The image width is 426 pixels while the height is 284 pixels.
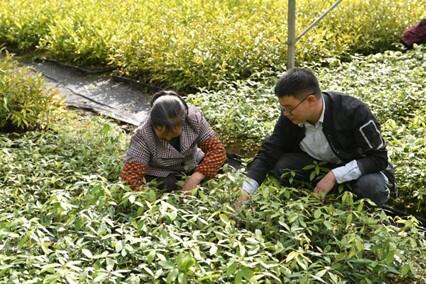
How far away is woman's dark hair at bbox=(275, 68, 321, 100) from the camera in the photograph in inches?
137

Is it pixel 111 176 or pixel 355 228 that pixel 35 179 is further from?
pixel 355 228

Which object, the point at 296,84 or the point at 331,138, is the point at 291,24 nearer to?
the point at 331,138

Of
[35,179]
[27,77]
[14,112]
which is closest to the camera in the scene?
[35,179]

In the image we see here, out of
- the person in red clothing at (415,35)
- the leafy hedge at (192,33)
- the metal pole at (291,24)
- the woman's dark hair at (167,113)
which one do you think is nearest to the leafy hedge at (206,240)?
the woman's dark hair at (167,113)

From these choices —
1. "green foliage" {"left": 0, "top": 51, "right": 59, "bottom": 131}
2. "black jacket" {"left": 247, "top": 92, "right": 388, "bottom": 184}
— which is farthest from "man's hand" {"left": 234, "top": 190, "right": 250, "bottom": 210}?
"green foliage" {"left": 0, "top": 51, "right": 59, "bottom": 131}

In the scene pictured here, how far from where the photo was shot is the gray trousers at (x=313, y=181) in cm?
364

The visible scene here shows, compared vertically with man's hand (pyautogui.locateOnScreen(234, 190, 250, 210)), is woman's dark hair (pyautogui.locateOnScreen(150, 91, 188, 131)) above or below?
above

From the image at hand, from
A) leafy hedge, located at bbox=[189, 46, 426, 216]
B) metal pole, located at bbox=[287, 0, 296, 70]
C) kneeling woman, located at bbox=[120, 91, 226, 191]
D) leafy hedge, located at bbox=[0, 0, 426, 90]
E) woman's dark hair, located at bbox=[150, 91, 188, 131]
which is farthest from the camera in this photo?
leafy hedge, located at bbox=[0, 0, 426, 90]

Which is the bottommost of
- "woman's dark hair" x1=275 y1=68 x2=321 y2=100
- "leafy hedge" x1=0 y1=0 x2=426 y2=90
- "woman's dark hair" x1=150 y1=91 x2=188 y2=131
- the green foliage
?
the green foliage

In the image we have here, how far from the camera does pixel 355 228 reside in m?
3.28

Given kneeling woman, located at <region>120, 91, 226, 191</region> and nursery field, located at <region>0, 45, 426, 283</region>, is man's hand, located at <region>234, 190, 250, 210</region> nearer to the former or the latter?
nursery field, located at <region>0, 45, 426, 283</region>

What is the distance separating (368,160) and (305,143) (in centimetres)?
43

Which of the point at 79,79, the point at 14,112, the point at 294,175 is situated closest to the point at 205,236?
the point at 294,175

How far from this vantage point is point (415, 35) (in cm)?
732
